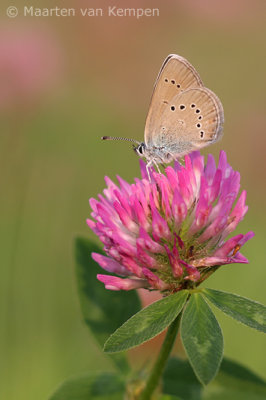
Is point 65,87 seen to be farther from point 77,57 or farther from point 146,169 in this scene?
point 146,169

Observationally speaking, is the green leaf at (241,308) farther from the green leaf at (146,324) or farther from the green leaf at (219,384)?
the green leaf at (219,384)

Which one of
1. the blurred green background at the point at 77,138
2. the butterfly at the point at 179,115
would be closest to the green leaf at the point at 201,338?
the butterfly at the point at 179,115

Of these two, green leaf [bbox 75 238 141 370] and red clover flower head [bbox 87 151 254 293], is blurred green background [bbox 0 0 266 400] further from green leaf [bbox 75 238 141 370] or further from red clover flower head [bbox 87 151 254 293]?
red clover flower head [bbox 87 151 254 293]

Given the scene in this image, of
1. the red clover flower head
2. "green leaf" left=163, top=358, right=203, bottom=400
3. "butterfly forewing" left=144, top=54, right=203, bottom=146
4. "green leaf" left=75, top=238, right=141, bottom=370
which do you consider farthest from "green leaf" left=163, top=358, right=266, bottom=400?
"butterfly forewing" left=144, top=54, right=203, bottom=146

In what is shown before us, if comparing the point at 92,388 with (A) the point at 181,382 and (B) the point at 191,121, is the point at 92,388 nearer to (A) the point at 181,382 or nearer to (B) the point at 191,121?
(A) the point at 181,382

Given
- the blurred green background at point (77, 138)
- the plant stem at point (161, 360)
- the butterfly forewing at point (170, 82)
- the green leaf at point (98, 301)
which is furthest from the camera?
the blurred green background at point (77, 138)

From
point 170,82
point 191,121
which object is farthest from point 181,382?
point 170,82

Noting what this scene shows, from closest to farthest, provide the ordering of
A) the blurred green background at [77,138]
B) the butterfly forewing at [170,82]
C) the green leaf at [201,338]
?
the green leaf at [201,338] < the butterfly forewing at [170,82] < the blurred green background at [77,138]
